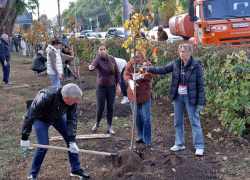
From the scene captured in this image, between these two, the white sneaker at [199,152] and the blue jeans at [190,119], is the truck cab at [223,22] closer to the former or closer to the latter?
the blue jeans at [190,119]

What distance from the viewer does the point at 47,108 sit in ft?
12.0

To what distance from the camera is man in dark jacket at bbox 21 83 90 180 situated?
3.55 meters

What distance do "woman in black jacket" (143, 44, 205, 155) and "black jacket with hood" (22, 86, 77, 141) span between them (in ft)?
5.10

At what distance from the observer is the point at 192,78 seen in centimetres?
442

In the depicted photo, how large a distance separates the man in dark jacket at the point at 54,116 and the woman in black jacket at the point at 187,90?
4.92 feet

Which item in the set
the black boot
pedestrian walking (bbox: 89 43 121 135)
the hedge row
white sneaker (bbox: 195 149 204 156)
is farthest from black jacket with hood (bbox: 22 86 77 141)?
the hedge row

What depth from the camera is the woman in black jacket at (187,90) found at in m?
4.43

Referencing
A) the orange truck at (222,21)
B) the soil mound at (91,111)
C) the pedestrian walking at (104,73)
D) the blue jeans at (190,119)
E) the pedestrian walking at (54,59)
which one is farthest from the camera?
the orange truck at (222,21)

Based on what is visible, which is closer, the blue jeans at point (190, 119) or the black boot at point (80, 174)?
the black boot at point (80, 174)

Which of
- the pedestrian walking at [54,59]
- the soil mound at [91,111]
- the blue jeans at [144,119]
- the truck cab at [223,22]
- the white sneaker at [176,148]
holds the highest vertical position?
the truck cab at [223,22]

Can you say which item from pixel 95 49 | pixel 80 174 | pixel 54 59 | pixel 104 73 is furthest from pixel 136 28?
pixel 95 49

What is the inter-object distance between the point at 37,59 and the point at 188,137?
5291 millimetres

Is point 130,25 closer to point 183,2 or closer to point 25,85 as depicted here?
point 25,85

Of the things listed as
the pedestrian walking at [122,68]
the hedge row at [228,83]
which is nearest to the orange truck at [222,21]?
the pedestrian walking at [122,68]
